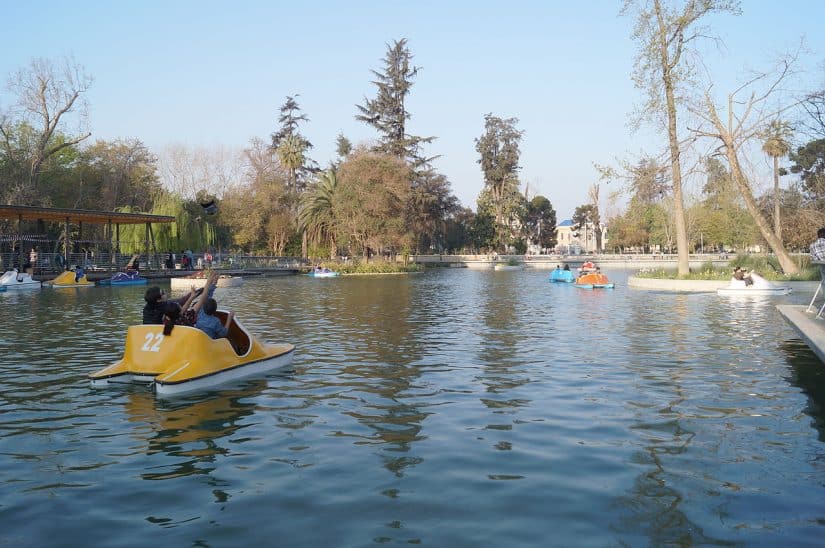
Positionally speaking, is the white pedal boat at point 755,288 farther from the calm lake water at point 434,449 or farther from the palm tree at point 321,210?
the palm tree at point 321,210

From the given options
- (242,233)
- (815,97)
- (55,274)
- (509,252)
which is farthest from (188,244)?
(509,252)

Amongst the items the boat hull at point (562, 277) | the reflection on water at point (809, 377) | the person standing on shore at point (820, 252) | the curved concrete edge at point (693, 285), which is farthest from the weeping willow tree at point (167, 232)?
the person standing on shore at point (820, 252)

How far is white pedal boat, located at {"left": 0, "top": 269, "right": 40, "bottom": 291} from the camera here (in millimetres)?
36822

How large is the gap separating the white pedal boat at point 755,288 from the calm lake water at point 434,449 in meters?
15.8

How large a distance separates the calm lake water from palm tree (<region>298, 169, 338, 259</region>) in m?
56.1

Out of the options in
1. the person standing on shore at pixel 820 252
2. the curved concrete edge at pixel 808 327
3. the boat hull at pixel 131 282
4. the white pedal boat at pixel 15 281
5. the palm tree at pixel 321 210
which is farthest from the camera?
the palm tree at pixel 321 210

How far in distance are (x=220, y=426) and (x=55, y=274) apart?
4163cm

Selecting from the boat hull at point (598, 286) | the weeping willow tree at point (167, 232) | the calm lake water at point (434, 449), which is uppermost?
the weeping willow tree at point (167, 232)

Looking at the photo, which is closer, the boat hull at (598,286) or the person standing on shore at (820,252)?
the person standing on shore at (820,252)

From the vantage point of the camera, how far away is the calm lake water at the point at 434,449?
554 centimetres

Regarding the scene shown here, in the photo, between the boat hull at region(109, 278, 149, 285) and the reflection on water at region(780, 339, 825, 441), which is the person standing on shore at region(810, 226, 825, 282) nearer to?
the reflection on water at region(780, 339, 825, 441)

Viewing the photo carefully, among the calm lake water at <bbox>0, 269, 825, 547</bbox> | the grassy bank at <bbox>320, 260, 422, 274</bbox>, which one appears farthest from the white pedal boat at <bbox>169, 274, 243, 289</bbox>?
the calm lake water at <bbox>0, 269, 825, 547</bbox>

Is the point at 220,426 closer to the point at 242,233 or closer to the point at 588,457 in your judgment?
the point at 588,457

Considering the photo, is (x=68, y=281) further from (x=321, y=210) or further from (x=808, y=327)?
(x=808, y=327)
